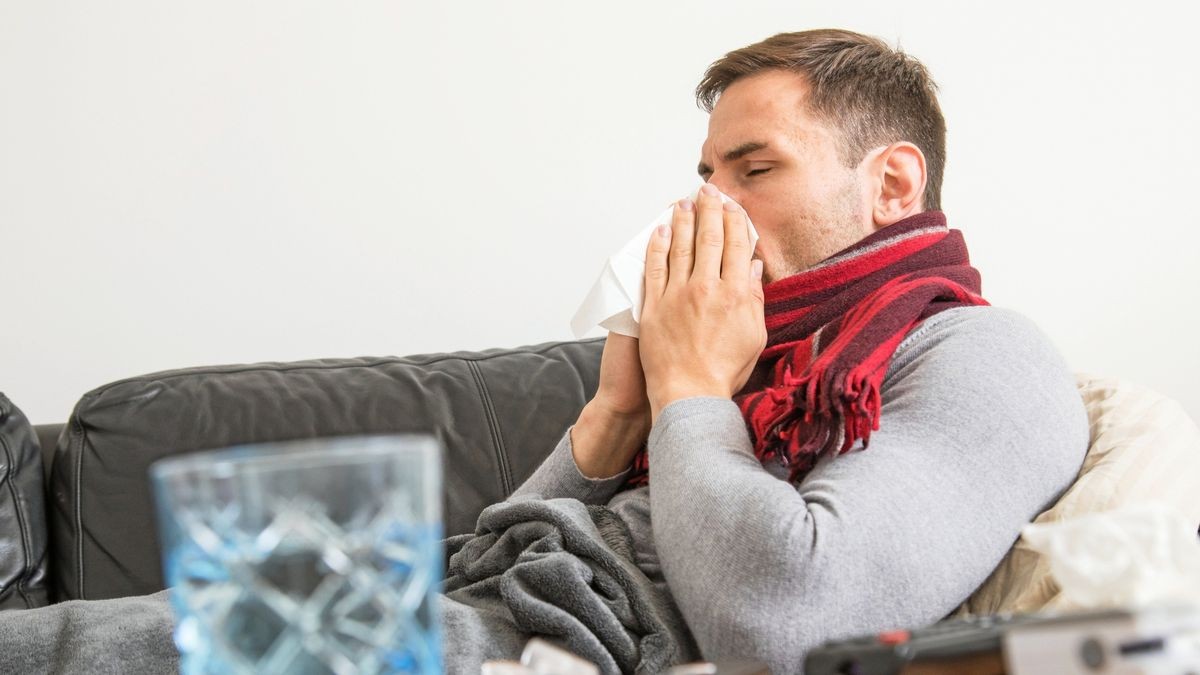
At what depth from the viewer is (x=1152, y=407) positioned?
3.90 feet

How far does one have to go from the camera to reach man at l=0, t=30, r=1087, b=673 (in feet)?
2.81

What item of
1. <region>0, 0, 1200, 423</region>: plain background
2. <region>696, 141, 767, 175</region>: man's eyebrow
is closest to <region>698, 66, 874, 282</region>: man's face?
<region>696, 141, 767, 175</region>: man's eyebrow

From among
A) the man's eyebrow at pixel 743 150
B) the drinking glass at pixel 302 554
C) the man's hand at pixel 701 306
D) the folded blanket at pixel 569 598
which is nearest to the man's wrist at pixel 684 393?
the man's hand at pixel 701 306

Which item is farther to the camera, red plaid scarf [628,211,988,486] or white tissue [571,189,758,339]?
white tissue [571,189,758,339]

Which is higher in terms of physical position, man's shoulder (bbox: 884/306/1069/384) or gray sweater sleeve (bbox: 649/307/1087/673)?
man's shoulder (bbox: 884/306/1069/384)

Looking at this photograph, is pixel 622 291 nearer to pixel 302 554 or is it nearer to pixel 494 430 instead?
pixel 494 430

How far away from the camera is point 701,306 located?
118 centimetres

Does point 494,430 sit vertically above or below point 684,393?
below

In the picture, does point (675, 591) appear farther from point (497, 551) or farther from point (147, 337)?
point (147, 337)

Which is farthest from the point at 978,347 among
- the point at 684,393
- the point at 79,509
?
the point at 79,509

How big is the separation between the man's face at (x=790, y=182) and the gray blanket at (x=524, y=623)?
46 cm

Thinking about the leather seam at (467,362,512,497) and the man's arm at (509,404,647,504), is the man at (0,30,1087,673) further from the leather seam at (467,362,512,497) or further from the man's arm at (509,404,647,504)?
the leather seam at (467,362,512,497)

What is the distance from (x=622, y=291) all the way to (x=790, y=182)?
260 mm

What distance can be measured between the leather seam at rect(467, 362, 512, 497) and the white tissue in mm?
455
